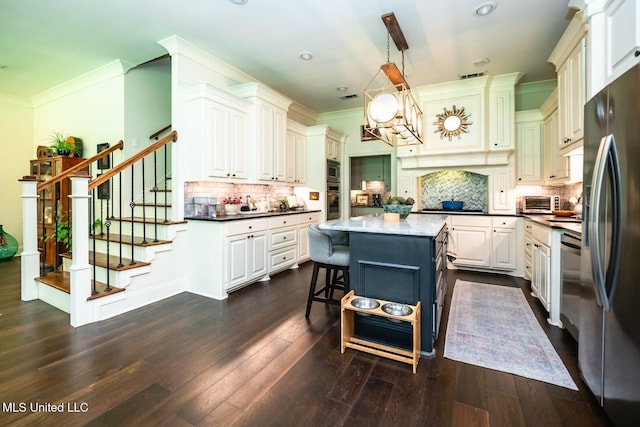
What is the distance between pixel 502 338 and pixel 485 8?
3.08 metres

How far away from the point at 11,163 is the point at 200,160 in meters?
4.72

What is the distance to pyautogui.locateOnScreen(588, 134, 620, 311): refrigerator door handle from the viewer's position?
4.50ft

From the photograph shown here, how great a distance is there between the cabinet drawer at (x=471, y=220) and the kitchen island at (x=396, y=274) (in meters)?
2.50

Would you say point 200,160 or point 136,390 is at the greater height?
point 200,160

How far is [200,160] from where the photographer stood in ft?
11.3

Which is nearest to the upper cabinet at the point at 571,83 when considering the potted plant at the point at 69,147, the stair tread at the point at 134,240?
the stair tread at the point at 134,240

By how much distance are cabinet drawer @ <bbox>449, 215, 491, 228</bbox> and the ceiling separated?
2.17m

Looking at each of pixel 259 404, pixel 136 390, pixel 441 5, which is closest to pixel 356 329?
pixel 259 404

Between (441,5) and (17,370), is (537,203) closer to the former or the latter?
(441,5)

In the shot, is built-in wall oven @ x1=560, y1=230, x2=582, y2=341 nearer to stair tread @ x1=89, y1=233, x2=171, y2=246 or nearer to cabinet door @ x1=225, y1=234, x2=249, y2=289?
cabinet door @ x1=225, y1=234, x2=249, y2=289

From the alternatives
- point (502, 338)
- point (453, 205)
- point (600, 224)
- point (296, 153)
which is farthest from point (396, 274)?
point (296, 153)

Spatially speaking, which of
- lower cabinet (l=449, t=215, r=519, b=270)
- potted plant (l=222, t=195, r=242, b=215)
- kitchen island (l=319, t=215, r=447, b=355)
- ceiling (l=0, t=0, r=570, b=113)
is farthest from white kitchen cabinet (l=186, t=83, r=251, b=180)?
lower cabinet (l=449, t=215, r=519, b=270)

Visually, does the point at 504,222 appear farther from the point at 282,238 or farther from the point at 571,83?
the point at 282,238

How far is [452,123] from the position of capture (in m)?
4.57
